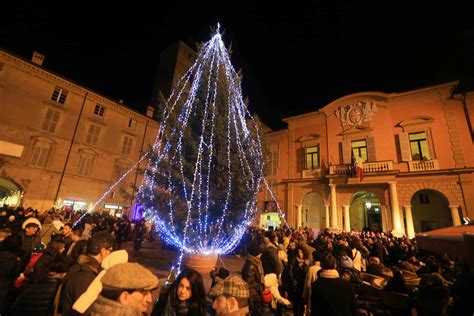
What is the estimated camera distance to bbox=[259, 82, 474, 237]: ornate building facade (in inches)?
573

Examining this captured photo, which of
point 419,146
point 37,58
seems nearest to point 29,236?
point 419,146

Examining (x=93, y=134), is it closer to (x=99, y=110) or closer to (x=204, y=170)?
(x=99, y=110)

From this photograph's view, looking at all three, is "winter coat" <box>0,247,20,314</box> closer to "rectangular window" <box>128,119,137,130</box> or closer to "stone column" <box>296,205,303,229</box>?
"stone column" <box>296,205,303,229</box>

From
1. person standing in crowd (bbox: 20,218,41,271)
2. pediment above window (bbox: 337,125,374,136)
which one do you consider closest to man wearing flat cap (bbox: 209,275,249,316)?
person standing in crowd (bbox: 20,218,41,271)

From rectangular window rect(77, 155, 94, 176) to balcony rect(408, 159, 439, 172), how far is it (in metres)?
25.3

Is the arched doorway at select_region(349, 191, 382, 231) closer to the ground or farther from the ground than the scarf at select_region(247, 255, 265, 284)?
farther from the ground

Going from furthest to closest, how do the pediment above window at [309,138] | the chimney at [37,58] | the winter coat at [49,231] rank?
the pediment above window at [309,138] → the chimney at [37,58] → the winter coat at [49,231]

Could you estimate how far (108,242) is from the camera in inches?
119

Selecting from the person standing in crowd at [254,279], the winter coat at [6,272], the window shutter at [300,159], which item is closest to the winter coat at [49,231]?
the winter coat at [6,272]

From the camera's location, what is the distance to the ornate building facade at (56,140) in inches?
666

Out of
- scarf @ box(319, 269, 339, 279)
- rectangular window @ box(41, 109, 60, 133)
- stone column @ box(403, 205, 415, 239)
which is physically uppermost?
rectangular window @ box(41, 109, 60, 133)

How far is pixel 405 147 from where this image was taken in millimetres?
15898

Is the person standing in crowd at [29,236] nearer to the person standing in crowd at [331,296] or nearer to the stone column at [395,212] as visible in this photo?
the person standing in crowd at [331,296]

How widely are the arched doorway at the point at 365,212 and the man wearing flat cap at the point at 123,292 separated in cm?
2015
